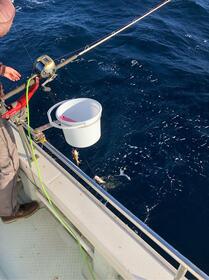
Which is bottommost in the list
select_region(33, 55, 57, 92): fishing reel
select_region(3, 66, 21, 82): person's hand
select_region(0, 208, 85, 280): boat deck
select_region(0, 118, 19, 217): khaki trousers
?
select_region(0, 208, 85, 280): boat deck

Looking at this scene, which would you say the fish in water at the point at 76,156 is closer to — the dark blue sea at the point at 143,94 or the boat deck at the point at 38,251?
the dark blue sea at the point at 143,94

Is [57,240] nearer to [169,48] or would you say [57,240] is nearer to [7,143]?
[7,143]

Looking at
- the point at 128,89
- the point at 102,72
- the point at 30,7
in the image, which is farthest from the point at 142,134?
the point at 30,7

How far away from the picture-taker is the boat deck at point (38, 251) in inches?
140

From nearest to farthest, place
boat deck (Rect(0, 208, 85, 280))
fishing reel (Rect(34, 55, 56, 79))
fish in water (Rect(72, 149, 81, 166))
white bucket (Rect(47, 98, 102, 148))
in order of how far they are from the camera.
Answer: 1. fishing reel (Rect(34, 55, 56, 79))
2. white bucket (Rect(47, 98, 102, 148))
3. boat deck (Rect(0, 208, 85, 280))
4. fish in water (Rect(72, 149, 81, 166))

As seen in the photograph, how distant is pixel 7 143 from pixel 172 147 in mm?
4275

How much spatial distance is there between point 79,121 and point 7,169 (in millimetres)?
967

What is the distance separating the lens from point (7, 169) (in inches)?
135

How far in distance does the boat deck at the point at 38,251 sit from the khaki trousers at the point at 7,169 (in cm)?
34

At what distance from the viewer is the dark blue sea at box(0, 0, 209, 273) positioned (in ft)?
19.3

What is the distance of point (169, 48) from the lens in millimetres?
10195

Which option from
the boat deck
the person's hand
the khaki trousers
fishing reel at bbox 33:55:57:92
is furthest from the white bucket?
the boat deck

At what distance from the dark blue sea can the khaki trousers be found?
8.87 feet

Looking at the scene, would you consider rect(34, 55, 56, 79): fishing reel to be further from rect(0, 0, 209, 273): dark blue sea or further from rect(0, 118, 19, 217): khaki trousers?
rect(0, 0, 209, 273): dark blue sea
